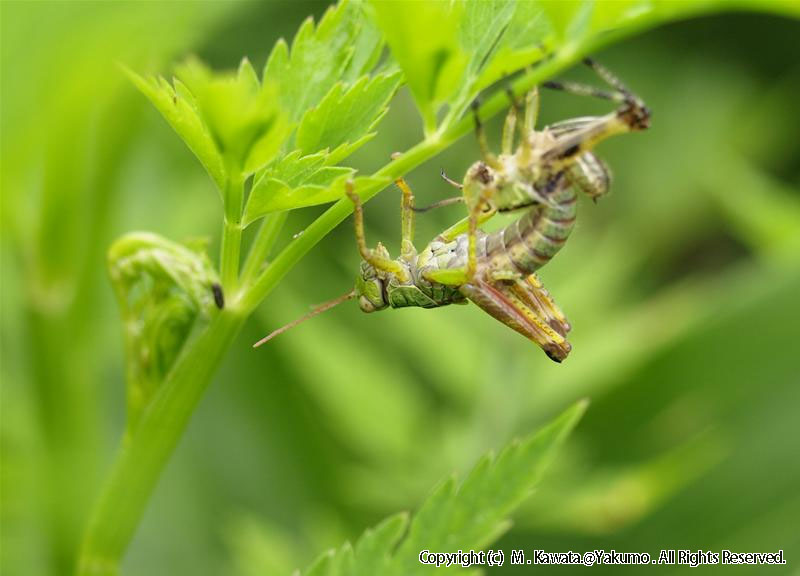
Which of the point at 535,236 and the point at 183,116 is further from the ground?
the point at 183,116

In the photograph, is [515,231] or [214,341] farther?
[515,231]

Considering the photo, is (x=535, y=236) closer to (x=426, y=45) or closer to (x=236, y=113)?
(x=426, y=45)

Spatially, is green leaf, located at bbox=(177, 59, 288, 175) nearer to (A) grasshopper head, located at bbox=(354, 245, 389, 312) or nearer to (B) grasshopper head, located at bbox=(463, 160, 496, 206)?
(B) grasshopper head, located at bbox=(463, 160, 496, 206)

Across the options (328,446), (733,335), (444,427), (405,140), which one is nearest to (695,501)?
(733,335)

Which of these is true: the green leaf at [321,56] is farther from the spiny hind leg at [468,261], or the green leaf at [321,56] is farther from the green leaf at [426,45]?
the spiny hind leg at [468,261]

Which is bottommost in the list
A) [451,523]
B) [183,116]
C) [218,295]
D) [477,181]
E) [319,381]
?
[319,381]

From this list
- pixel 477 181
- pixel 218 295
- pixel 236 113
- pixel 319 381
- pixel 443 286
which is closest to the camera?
pixel 236 113

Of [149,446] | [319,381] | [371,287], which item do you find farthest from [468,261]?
[319,381]
